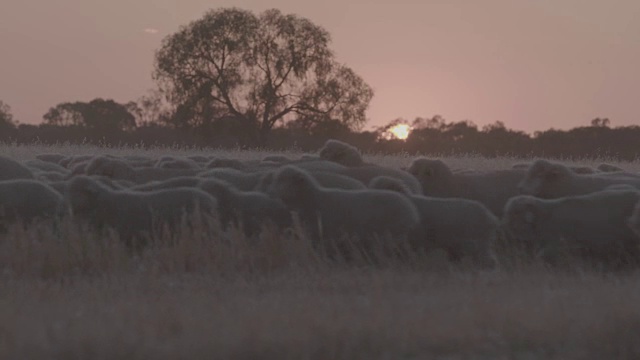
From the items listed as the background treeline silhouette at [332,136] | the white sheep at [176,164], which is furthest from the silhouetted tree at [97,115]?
the white sheep at [176,164]

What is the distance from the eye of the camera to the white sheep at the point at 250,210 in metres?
9.65

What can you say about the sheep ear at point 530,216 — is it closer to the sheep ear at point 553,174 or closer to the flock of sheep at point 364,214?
the flock of sheep at point 364,214

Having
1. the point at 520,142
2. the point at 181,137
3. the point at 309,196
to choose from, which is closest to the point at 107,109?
the point at 181,137

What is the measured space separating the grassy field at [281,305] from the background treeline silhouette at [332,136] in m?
34.7

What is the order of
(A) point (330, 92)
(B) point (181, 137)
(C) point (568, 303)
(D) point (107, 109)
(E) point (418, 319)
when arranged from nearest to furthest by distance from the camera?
(E) point (418, 319)
(C) point (568, 303)
(A) point (330, 92)
(B) point (181, 137)
(D) point (107, 109)

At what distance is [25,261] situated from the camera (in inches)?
325

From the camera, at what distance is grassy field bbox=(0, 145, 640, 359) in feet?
17.4

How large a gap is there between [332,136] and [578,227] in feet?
123

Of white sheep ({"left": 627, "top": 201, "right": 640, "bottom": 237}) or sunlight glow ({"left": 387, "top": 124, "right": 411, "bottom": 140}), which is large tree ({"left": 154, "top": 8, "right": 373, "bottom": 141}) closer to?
sunlight glow ({"left": 387, "top": 124, "right": 411, "bottom": 140})

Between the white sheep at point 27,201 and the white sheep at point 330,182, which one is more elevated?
the white sheep at point 330,182

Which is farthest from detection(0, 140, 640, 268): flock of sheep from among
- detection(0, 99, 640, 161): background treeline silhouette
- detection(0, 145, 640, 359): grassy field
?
detection(0, 99, 640, 161): background treeline silhouette

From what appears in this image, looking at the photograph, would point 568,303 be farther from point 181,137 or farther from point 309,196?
point 181,137

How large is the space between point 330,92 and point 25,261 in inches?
1540

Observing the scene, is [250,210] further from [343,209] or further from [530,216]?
[530,216]
